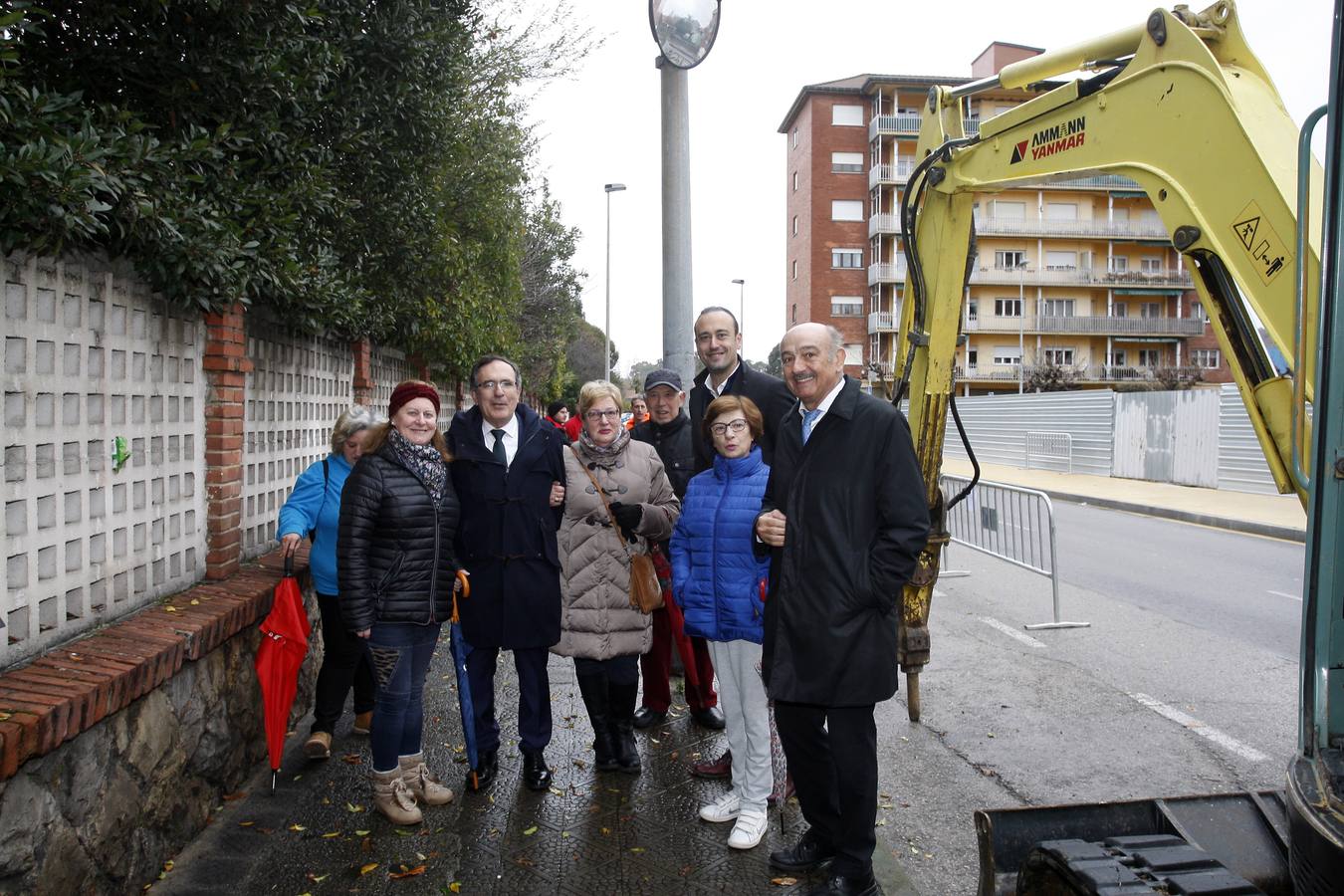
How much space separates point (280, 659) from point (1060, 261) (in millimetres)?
59231

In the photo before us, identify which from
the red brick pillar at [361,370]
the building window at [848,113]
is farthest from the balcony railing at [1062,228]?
the red brick pillar at [361,370]

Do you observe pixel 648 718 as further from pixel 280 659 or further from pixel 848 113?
pixel 848 113

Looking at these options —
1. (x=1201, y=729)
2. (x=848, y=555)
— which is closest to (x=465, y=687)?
(x=848, y=555)

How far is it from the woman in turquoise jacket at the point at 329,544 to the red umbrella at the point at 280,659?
1.01 feet

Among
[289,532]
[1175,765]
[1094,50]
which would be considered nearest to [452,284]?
[289,532]

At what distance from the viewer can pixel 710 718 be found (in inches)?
215

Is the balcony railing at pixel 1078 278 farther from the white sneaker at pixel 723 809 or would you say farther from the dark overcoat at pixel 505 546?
the white sneaker at pixel 723 809

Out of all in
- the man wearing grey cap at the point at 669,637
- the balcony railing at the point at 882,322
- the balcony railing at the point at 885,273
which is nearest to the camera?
the man wearing grey cap at the point at 669,637

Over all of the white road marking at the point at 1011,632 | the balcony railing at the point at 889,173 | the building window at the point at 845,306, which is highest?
the balcony railing at the point at 889,173

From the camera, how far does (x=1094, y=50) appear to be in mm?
4094

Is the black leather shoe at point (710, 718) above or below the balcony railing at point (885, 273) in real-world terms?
below

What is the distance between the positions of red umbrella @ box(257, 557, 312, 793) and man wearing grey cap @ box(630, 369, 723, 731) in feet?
6.15

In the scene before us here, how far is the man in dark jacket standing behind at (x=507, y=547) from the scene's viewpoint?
4.48 metres

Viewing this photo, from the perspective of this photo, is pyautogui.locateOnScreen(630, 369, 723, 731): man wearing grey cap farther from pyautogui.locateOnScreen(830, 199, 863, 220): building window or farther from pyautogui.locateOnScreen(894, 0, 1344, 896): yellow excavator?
pyautogui.locateOnScreen(830, 199, 863, 220): building window
